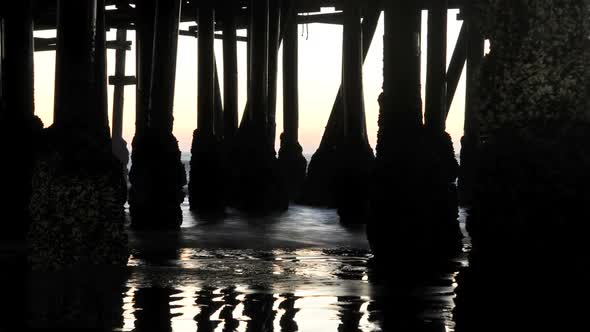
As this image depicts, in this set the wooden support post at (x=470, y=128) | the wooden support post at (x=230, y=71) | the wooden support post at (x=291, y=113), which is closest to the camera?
the wooden support post at (x=470, y=128)

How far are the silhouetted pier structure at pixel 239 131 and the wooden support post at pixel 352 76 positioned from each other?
0.7 inches

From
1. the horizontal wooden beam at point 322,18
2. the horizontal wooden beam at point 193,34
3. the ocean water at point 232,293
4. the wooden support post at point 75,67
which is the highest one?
the horizontal wooden beam at point 322,18

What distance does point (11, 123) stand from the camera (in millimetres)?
10750

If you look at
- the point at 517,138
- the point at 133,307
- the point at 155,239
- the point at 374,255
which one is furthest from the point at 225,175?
the point at 517,138

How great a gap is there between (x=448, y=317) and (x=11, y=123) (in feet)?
20.7

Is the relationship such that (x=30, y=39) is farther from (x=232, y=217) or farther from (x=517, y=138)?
(x=517, y=138)

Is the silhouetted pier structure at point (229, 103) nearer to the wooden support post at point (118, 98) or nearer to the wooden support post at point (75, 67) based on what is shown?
the wooden support post at point (75, 67)

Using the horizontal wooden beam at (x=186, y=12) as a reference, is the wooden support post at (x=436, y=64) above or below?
below

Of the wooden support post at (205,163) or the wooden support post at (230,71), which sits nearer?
the wooden support post at (205,163)

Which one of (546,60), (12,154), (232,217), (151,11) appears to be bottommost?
(232,217)

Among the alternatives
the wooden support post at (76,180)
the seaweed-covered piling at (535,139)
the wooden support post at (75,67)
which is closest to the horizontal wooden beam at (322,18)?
the wooden support post at (75,67)

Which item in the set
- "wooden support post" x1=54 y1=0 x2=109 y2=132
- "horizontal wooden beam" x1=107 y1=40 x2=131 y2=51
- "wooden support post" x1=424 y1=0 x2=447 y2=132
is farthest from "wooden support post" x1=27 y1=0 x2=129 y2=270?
"horizontal wooden beam" x1=107 y1=40 x2=131 y2=51

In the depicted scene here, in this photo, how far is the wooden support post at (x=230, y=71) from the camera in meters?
17.0

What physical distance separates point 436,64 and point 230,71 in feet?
12.4
